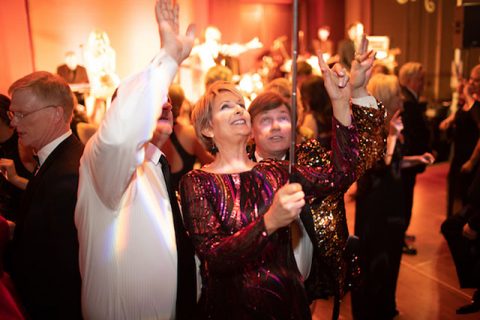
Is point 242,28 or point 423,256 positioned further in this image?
point 242,28

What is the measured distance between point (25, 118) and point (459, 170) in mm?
3484

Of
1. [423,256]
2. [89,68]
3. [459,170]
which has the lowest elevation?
[423,256]

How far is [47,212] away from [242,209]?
69 centimetres

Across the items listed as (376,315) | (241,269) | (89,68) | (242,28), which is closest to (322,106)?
(376,315)

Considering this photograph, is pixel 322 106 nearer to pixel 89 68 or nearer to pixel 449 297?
pixel 449 297

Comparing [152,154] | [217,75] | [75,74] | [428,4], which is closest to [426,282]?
[217,75]

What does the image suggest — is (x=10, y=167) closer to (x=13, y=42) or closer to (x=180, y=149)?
(x=180, y=149)

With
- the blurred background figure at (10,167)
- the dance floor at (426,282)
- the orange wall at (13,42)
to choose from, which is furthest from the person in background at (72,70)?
the dance floor at (426,282)

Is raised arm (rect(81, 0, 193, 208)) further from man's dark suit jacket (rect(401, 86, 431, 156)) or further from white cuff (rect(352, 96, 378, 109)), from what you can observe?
man's dark suit jacket (rect(401, 86, 431, 156))

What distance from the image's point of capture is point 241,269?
129 centimetres

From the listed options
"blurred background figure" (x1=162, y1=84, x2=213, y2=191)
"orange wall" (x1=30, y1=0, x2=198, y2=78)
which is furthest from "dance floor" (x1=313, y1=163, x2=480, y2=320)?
"orange wall" (x1=30, y1=0, x2=198, y2=78)

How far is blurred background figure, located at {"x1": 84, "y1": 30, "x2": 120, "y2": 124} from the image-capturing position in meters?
4.17

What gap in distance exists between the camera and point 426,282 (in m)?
3.21

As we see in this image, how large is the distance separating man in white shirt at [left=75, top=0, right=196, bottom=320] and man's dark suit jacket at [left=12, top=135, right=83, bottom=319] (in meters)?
0.30
